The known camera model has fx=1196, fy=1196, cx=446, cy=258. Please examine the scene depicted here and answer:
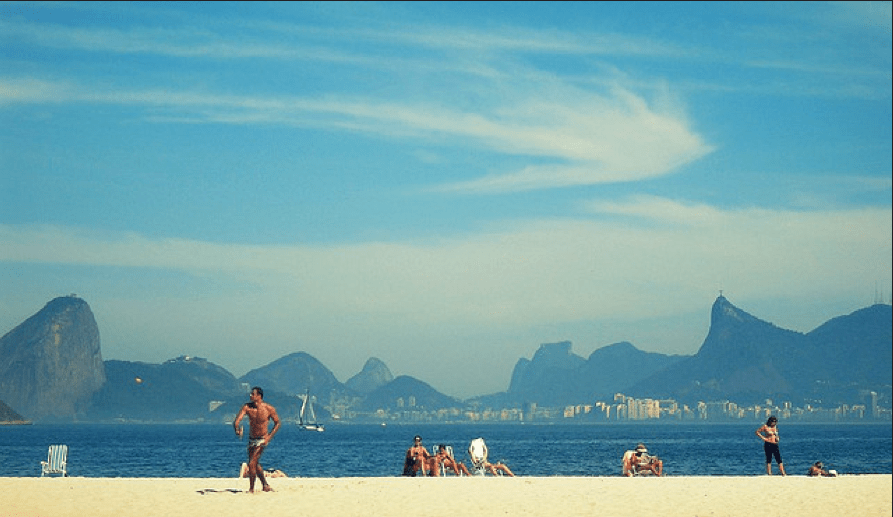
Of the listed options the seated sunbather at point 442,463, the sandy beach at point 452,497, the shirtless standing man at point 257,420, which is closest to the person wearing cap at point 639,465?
the sandy beach at point 452,497

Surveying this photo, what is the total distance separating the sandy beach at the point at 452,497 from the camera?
73.1 ft

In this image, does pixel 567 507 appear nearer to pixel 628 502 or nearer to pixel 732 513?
pixel 628 502

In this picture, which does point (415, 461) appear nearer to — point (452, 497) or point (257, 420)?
point (452, 497)

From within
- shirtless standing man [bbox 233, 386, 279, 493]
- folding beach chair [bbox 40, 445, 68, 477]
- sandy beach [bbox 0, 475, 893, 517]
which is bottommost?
sandy beach [bbox 0, 475, 893, 517]

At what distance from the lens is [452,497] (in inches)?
961

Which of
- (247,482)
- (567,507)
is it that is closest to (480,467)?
(247,482)

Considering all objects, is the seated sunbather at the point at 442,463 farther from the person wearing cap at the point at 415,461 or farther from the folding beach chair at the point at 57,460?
the folding beach chair at the point at 57,460

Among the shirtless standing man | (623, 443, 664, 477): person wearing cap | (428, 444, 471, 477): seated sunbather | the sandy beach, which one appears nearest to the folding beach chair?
the sandy beach

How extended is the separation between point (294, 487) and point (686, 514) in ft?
28.7

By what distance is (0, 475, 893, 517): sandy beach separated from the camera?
2228 cm

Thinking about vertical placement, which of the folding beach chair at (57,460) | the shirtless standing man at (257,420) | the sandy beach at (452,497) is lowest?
the sandy beach at (452,497)

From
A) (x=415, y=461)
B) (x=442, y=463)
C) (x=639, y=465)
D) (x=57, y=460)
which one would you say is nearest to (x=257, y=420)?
(x=415, y=461)

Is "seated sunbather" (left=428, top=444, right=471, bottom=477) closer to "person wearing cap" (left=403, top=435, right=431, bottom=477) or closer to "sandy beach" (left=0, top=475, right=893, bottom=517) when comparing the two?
"person wearing cap" (left=403, top=435, right=431, bottom=477)

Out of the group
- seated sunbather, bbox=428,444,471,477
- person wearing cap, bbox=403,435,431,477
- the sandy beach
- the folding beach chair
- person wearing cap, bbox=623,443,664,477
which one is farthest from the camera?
the folding beach chair
